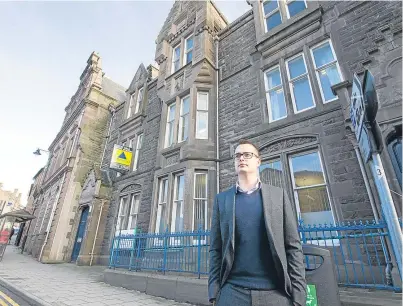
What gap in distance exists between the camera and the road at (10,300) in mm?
4957

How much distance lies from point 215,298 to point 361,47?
7572 mm

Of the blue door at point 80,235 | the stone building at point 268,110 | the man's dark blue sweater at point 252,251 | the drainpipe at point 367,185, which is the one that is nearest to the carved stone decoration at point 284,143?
the stone building at point 268,110

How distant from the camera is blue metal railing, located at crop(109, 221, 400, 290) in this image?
408 cm

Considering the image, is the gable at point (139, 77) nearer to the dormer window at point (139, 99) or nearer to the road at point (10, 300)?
the dormer window at point (139, 99)

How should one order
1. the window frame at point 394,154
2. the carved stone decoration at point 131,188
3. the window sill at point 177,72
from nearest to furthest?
the window frame at point 394,154, the window sill at point 177,72, the carved stone decoration at point 131,188

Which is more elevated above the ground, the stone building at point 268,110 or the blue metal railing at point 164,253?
the stone building at point 268,110

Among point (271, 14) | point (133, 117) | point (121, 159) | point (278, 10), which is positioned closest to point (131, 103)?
point (133, 117)

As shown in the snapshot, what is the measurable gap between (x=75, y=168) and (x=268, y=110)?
1395 centimetres

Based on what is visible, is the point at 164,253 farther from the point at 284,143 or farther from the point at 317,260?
the point at 284,143

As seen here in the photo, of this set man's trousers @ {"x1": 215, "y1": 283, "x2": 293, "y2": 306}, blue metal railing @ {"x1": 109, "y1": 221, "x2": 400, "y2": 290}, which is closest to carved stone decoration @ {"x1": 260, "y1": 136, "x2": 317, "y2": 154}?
blue metal railing @ {"x1": 109, "y1": 221, "x2": 400, "y2": 290}

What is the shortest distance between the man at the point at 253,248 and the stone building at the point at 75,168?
42.6 ft

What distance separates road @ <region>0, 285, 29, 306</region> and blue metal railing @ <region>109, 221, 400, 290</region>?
260 cm

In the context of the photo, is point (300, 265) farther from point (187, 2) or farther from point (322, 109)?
point (187, 2)

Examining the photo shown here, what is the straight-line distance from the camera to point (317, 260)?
16.4ft
